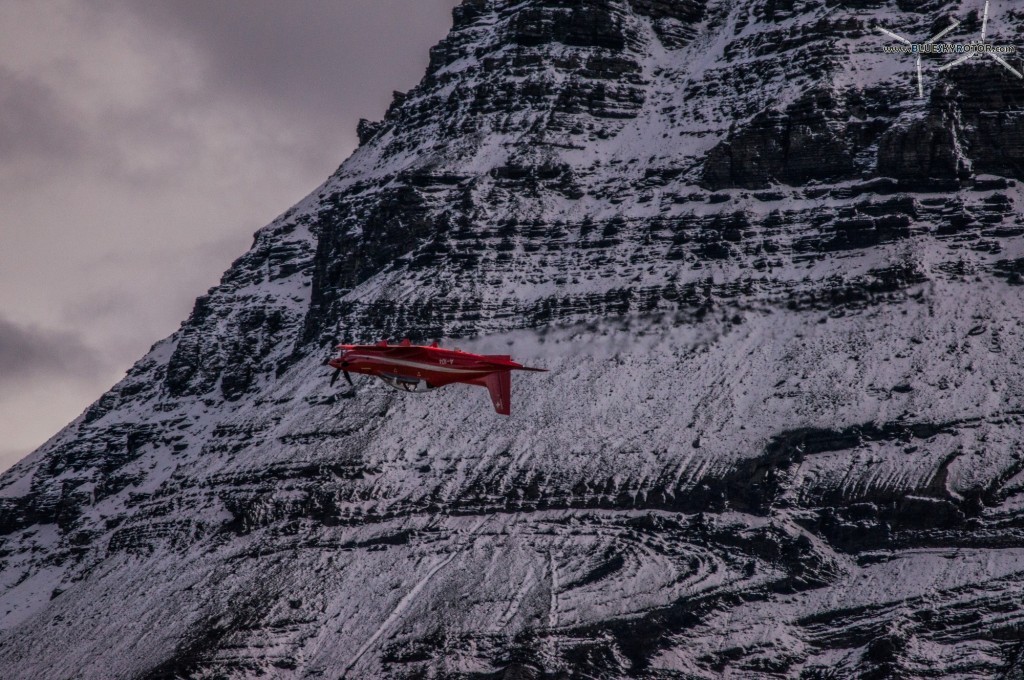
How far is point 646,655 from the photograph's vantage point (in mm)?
A: 190250

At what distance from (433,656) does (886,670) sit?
165 ft

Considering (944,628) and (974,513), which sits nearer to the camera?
(944,628)

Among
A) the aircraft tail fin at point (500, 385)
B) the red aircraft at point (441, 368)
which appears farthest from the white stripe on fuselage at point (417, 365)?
the aircraft tail fin at point (500, 385)

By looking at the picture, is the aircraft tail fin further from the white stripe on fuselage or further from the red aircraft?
the white stripe on fuselage

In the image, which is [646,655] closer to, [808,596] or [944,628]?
[808,596]

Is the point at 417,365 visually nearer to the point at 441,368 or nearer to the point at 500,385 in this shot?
the point at 441,368

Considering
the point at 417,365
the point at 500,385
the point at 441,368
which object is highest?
the point at 417,365

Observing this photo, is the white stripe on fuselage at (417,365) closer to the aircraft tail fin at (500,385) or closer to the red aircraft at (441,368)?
the red aircraft at (441,368)

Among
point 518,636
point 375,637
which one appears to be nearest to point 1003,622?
point 518,636

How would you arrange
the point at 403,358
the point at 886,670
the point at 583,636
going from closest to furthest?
the point at 403,358 < the point at 886,670 < the point at 583,636

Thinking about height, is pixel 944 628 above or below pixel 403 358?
below

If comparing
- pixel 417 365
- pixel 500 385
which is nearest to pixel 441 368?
pixel 417 365

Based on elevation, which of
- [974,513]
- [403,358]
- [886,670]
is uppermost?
[403,358]

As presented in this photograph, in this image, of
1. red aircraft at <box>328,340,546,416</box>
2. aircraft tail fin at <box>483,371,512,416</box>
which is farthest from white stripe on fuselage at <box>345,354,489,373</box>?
aircraft tail fin at <box>483,371,512,416</box>
